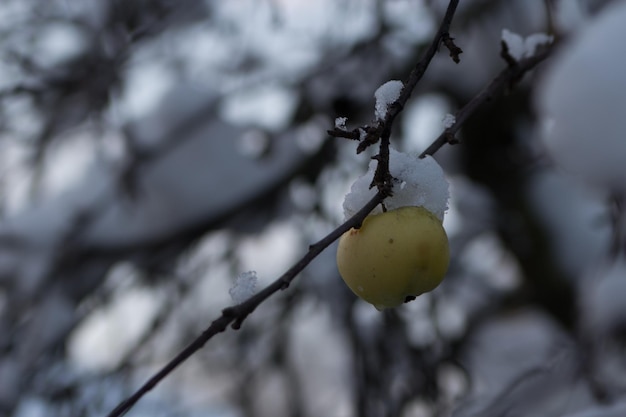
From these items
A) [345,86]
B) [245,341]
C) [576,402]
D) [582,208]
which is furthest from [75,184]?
[582,208]

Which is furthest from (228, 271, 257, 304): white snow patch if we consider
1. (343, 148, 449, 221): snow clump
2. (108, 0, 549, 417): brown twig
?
(343, 148, 449, 221): snow clump

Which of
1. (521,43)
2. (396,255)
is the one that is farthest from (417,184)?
(521,43)

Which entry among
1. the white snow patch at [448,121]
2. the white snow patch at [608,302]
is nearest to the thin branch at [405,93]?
the white snow patch at [448,121]

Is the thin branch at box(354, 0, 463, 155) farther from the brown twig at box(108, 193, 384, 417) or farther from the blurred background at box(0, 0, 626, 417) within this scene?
the blurred background at box(0, 0, 626, 417)

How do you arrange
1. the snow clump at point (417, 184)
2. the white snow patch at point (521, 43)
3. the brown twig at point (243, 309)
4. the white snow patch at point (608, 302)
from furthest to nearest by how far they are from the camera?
the white snow patch at point (608, 302) → the white snow patch at point (521, 43) → the snow clump at point (417, 184) → the brown twig at point (243, 309)

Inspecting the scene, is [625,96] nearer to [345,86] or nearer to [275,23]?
[275,23]

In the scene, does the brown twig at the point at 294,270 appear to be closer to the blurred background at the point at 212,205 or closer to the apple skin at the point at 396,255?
the apple skin at the point at 396,255

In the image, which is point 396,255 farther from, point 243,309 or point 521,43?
point 521,43
